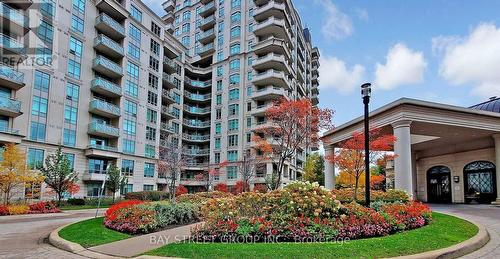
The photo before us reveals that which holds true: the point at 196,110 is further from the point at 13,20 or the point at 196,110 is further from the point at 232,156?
the point at 13,20

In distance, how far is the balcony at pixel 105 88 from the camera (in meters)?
40.9

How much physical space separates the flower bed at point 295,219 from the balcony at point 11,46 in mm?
31181

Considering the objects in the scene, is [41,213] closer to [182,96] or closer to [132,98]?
[132,98]

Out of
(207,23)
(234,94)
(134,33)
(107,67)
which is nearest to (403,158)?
(107,67)

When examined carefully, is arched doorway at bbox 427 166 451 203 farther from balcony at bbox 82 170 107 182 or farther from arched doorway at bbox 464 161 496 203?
balcony at bbox 82 170 107 182

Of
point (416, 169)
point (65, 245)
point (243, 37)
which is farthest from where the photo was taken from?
point (243, 37)

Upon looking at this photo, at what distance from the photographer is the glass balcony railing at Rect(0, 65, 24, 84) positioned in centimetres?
3064

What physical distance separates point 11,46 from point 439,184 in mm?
42024

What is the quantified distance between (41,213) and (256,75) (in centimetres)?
4037

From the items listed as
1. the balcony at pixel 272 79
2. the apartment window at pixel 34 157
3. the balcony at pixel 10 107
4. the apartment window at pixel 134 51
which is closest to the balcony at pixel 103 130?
the apartment window at pixel 34 157

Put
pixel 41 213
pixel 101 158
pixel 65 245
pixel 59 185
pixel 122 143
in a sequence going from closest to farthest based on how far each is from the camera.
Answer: pixel 65 245, pixel 41 213, pixel 59 185, pixel 101 158, pixel 122 143

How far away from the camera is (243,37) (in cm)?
6116

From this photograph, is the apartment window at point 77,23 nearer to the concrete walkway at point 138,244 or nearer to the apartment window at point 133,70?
the apartment window at point 133,70

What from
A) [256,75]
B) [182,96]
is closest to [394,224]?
[256,75]
